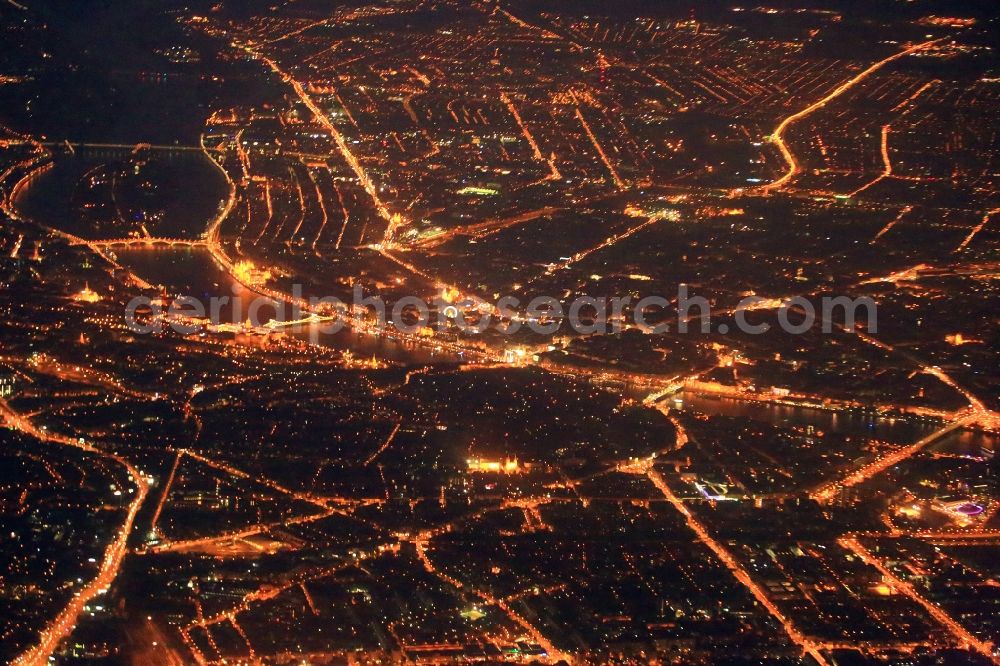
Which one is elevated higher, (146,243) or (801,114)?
(801,114)

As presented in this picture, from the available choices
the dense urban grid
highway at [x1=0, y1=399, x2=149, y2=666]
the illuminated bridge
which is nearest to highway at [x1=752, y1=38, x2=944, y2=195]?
the dense urban grid

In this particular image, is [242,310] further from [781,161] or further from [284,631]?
[781,161]

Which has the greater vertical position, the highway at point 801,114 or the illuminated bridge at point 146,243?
the highway at point 801,114

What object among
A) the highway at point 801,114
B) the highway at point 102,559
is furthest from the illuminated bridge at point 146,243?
the highway at point 801,114

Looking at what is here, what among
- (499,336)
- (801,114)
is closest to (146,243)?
(499,336)

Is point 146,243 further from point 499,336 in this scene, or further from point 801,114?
point 801,114

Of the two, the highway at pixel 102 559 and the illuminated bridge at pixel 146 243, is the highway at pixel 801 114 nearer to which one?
the illuminated bridge at pixel 146 243

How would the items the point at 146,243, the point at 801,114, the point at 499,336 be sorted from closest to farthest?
1. the point at 499,336
2. the point at 146,243
3. the point at 801,114

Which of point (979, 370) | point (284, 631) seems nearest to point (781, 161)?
point (979, 370)

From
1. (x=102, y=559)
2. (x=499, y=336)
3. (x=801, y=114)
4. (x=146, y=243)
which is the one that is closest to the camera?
(x=102, y=559)

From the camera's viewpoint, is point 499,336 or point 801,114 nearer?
point 499,336
